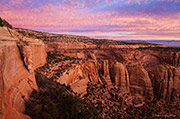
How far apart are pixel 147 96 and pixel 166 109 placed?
3600 mm

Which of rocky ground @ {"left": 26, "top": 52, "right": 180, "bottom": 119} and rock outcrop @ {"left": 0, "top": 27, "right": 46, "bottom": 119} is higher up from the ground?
rock outcrop @ {"left": 0, "top": 27, "right": 46, "bottom": 119}

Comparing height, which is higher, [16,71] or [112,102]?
[16,71]

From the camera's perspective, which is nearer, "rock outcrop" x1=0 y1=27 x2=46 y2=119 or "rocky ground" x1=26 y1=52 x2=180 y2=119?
"rock outcrop" x1=0 y1=27 x2=46 y2=119

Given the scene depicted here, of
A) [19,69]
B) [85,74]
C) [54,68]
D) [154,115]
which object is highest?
[19,69]

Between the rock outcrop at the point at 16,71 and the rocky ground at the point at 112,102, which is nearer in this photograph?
the rock outcrop at the point at 16,71

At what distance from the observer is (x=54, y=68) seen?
16.9 meters

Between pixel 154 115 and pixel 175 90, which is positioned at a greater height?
pixel 175 90

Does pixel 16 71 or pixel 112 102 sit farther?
pixel 112 102

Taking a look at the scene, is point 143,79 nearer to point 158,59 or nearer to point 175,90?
point 175,90

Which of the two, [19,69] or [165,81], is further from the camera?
[165,81]

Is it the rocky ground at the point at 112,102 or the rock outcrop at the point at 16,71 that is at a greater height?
the rock outcrop at the point at 16,71

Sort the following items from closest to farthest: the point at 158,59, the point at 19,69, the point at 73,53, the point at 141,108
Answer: the point at 19,69 → the point at 141,108 → the point at 73,53 → the point at 158,59

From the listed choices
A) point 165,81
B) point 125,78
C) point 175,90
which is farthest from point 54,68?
point 175,90

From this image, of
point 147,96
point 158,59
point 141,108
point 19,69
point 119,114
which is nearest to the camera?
point 19,69
